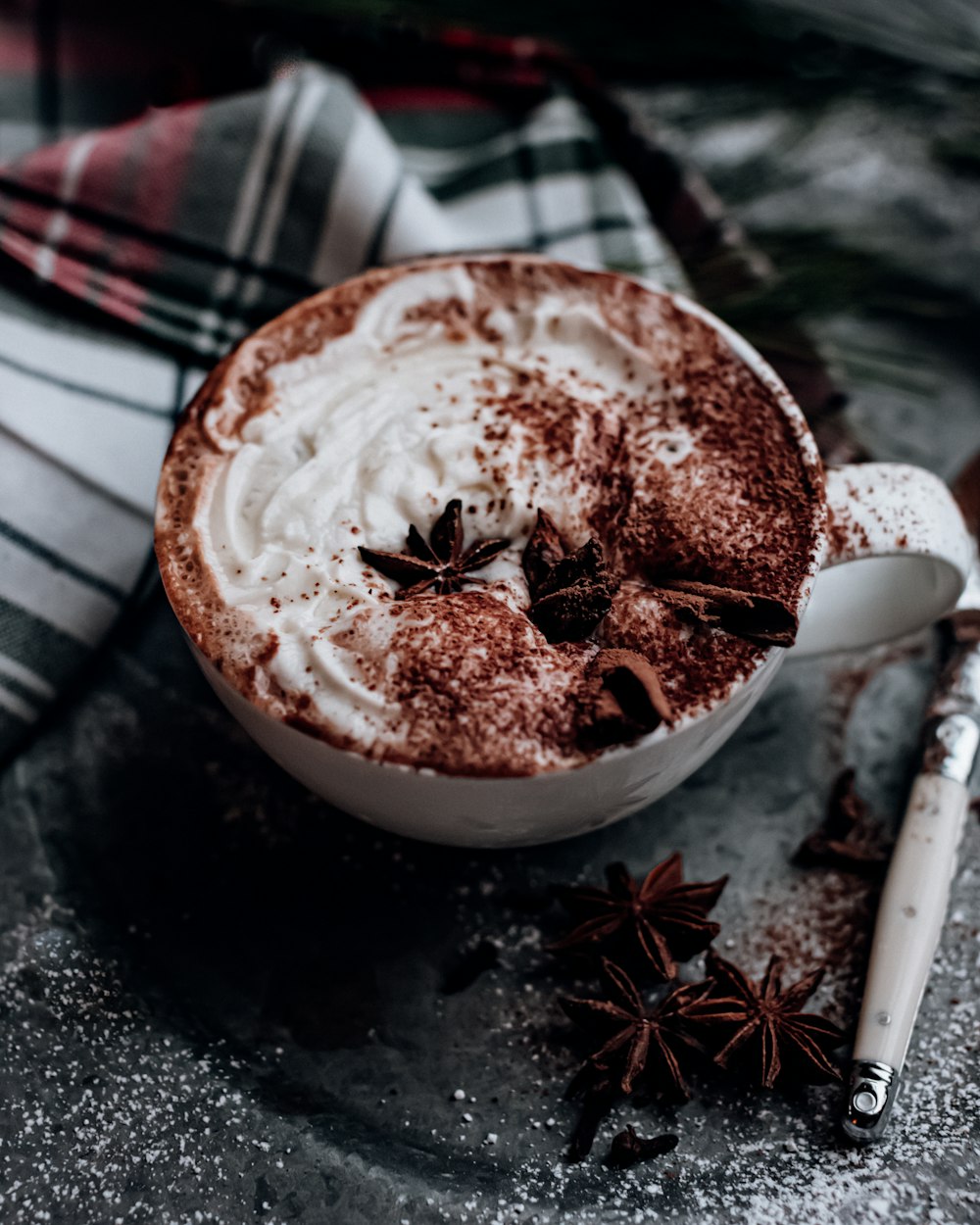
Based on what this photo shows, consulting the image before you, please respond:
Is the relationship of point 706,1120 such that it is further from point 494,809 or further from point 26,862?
point 26,862

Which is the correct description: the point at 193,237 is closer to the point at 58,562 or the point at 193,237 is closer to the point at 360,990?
the point at 58,562

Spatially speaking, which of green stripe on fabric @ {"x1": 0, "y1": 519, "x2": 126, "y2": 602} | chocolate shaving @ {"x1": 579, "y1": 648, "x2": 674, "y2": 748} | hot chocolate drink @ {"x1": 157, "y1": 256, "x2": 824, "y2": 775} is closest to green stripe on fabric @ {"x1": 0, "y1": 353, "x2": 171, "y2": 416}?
green stripe on fabric @ {"x1": 0, "y1": 519, "x2": 126, "y2": 602}

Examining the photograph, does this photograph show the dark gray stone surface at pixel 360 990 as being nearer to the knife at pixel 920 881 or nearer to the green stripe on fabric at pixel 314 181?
the knife at pixel 920 881

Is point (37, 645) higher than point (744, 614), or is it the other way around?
point (744, 614)

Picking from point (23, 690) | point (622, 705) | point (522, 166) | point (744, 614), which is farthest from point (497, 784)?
point (522, 166)

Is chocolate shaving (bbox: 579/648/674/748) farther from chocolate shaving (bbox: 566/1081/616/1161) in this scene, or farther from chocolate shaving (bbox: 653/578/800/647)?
chocolate shaving (bbox: 566/1081/616/1161)

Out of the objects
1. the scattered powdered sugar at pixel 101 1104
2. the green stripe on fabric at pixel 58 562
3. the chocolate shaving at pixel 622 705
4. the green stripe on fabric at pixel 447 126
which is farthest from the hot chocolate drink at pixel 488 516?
the green stripe on fabric at pixel 447 126
